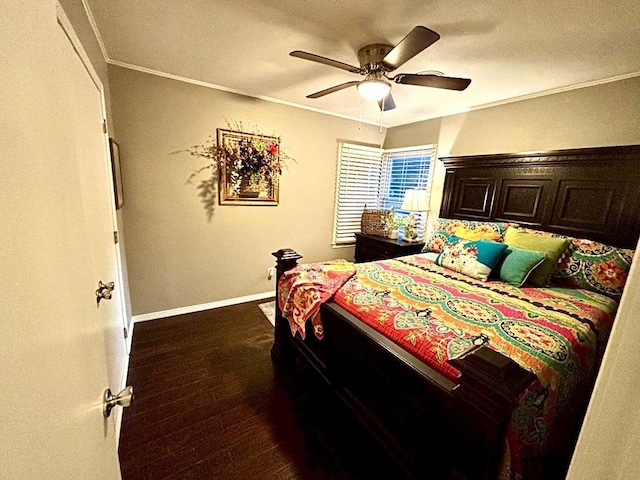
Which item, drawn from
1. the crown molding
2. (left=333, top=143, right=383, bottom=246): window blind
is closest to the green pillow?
the crown molding

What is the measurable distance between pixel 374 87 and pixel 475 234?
5.81 feet

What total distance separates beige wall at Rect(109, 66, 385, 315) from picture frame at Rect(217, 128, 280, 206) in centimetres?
11

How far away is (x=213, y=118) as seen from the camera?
9.14 feet

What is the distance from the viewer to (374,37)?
5.81ft

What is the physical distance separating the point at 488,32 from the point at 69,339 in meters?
2.46

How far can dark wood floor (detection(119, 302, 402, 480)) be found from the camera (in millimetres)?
1434

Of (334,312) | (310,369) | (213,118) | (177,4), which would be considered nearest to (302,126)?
(213,118)

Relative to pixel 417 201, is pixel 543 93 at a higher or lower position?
higher

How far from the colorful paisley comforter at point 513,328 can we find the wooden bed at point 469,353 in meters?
0.11

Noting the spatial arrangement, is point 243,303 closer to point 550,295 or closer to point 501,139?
point 550,295

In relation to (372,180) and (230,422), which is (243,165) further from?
(230,422)

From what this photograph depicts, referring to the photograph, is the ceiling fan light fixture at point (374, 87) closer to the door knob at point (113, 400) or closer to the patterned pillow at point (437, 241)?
the patterned pillow at point (437, 241)

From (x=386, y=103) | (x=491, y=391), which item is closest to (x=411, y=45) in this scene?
(x=386, y=103)

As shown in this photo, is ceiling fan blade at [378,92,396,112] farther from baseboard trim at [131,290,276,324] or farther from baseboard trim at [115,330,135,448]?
baseboard trim at [115,330,135,448]
